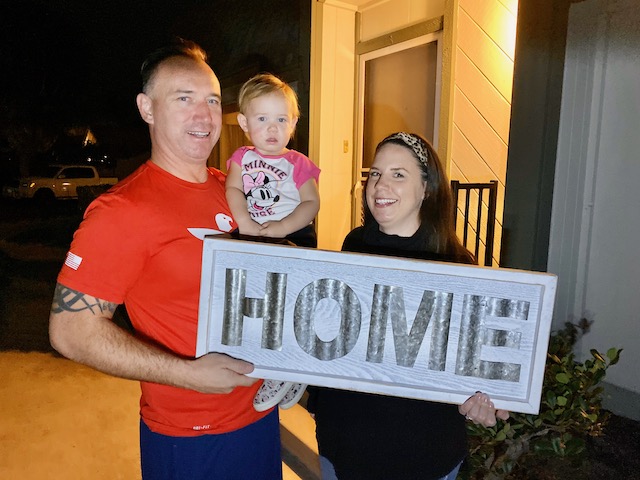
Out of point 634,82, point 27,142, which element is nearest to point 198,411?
point 634,82

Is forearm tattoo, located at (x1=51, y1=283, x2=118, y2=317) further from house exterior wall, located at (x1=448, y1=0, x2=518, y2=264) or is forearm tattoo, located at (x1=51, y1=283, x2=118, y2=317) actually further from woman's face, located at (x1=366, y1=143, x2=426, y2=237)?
house exterior wall, located at (x1=448, y1=0, x2=518, y2=264)

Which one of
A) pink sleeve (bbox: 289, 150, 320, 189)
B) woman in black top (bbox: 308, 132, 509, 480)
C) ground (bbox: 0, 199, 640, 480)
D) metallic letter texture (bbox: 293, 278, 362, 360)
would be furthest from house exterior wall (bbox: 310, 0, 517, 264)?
metallic letter texture (bbox: 293, 278, 362, 360)

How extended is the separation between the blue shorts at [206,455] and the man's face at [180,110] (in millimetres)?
1053

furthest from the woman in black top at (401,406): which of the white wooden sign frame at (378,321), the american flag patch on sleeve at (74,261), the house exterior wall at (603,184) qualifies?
the house exterior wall at (603,184)

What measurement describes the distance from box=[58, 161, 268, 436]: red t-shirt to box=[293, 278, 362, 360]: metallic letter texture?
0.42 m

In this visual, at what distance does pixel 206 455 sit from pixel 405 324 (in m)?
0.93

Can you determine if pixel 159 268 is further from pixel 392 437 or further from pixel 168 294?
pixel 392 437

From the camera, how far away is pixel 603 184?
131 inches

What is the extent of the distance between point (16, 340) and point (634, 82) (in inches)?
254

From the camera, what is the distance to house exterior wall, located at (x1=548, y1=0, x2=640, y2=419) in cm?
318

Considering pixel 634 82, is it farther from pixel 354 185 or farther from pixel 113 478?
pixel 113 478

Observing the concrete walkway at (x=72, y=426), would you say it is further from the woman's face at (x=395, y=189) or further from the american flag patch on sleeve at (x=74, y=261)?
the american flag patch on sleeve at (x=74, y=261)

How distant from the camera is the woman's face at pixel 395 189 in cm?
178

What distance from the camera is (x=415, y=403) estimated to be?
165 centimetres
